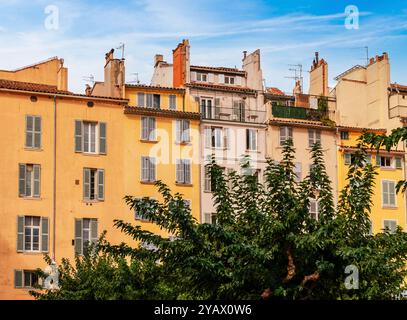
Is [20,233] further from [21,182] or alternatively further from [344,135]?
[344,135]

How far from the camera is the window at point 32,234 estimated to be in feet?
187

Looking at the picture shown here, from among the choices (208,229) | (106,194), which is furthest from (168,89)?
(208,229)

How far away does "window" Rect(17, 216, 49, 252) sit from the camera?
2243 inches

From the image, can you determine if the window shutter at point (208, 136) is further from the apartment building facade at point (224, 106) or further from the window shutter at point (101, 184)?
the window shutter at point (101, 184)

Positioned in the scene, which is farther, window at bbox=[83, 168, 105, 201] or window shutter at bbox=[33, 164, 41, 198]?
window at bbox=[83, 168, 105, 201]

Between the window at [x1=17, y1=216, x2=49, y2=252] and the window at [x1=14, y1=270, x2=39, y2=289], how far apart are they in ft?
4.09

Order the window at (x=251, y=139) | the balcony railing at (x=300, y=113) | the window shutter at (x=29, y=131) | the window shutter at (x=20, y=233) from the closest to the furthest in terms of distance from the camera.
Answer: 1. the window shutter at (x=20, y=233)
2. the window shutter at (x=29, y=131)
3. the window at (x=251, y=139)
4. the balcony railing at (x=300, y=113)

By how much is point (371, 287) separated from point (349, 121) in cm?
5134

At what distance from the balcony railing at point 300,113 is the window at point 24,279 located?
67.2ft

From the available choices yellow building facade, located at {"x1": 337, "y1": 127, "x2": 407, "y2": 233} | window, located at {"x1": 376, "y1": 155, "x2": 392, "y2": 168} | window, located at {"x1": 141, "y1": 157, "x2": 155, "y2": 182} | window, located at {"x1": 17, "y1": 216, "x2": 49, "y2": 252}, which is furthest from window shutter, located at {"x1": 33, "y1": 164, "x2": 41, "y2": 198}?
window, located at {"x1": 376, "y1": 155, "x2": 392, "y2": 168}

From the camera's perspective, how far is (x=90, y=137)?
200 feet

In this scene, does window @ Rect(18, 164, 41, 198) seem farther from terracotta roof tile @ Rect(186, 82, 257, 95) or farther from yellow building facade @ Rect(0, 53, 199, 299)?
terracotta roof tile @ Rect(186, 82, 257, 95)

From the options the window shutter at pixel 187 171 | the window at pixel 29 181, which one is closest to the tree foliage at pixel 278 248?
the window at pixel 29 181
